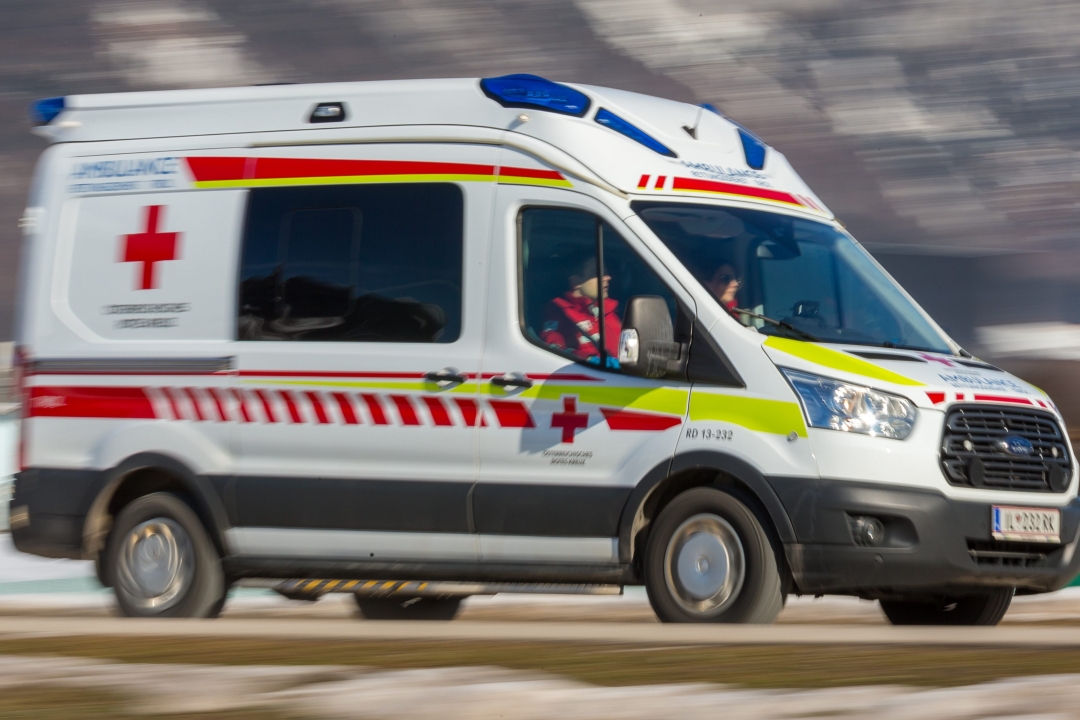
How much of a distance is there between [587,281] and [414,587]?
162 centimetres

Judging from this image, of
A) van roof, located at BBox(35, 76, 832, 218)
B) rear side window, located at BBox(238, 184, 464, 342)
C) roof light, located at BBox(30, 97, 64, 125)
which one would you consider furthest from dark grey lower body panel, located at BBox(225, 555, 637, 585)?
roof light, located at BBox(30, 97, 64, 125)

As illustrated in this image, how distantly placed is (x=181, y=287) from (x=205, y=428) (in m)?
0.70

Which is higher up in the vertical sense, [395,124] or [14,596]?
[395,124]

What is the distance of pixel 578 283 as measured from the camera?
23.7 ft

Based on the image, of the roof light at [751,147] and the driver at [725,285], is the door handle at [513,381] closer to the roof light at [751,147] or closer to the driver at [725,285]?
the driver at [725,285]

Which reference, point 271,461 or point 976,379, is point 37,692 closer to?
point 271,461

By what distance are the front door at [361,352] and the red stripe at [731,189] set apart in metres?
0.87

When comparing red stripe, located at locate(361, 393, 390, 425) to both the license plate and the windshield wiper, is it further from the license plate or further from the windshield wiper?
the license plate

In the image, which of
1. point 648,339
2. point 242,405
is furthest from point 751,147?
point 242,405

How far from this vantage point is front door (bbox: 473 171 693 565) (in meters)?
7.06

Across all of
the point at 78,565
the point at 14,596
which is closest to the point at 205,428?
the point at 14,596

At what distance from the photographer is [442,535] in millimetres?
7430

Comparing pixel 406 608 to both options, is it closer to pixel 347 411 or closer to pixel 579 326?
pixel 347 411

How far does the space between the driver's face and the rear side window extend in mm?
578
